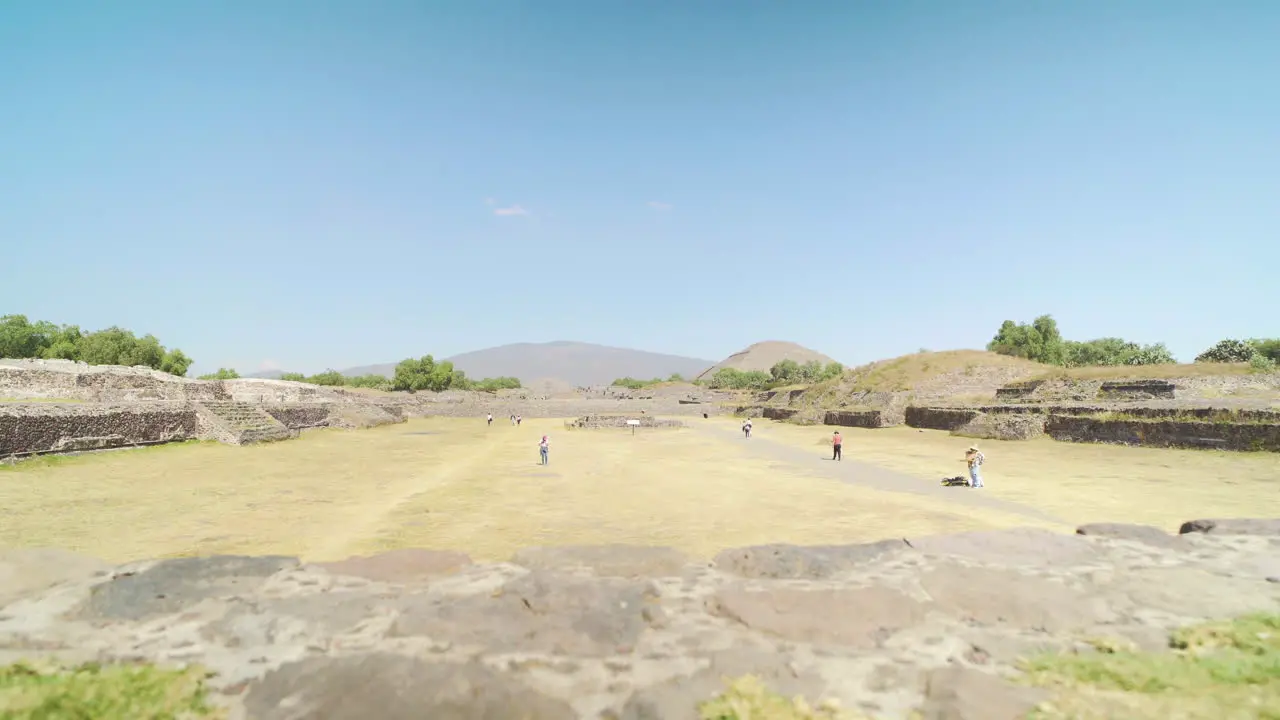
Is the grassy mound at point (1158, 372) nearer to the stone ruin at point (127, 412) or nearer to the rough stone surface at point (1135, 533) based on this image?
the rough stone surface at point (1135, 533)

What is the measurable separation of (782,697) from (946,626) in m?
2.37

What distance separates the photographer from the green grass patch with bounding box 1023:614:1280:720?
395 centimetres

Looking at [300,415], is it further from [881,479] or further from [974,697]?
[974,697]

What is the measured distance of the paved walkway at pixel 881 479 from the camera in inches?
474

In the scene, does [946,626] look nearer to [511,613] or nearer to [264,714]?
[511,613]

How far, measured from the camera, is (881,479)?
1622cm

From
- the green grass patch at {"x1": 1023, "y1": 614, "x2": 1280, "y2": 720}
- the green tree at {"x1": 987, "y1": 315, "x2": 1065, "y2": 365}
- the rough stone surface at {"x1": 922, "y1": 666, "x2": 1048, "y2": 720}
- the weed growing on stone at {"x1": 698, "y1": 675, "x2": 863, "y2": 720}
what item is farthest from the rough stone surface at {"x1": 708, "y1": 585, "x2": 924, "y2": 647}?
the green tree at {"x1": 987, "y1": 315, "x2": 1065, "y2": 365}

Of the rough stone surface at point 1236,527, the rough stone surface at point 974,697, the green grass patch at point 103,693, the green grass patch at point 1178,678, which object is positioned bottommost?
the green grass patch at point 103,693

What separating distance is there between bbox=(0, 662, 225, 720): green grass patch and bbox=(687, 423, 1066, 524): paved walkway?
12.8 metres

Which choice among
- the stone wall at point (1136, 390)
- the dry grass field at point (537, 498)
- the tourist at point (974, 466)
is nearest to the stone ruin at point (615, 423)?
the dry grass field at point (537, 498)

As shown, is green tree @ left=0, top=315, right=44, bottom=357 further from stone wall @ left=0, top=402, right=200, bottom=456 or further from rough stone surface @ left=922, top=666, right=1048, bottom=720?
rough stone surface @ left=922, top=666, right=1048, bottom=720

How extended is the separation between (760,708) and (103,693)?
4947 millimetres

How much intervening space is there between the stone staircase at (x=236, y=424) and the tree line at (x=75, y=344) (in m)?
43.4

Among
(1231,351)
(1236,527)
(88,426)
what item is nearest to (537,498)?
(1236,527)
